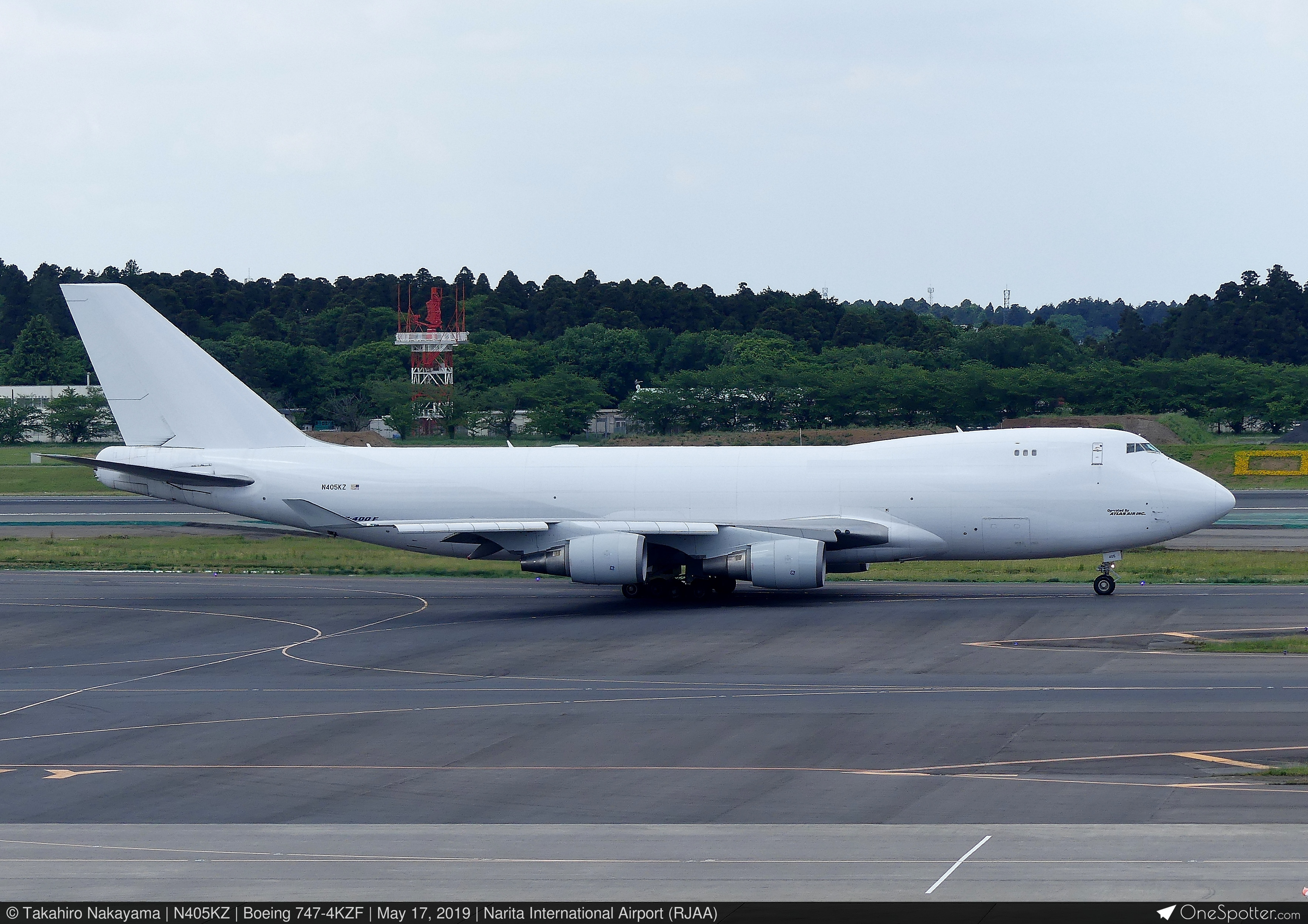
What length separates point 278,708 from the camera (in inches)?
1131

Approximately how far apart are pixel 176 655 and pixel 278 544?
28.4 m

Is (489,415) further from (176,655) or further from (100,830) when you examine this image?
(100,830)

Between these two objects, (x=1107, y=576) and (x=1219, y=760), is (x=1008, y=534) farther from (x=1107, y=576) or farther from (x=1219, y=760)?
(x=1219, y=760)

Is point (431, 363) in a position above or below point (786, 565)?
above

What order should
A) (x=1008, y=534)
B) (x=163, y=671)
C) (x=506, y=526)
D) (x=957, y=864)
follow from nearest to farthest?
(x=957, y=864), (x=163, y=671), (x=506, y=526), (x=1008, y=534)

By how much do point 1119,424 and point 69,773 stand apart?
316 ft

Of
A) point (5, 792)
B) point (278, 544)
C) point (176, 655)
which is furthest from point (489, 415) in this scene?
point (5, 792)

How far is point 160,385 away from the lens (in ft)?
155

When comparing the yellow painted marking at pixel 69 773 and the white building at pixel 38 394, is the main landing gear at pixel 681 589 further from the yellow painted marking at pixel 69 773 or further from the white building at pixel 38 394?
the white building at pixel 38 394

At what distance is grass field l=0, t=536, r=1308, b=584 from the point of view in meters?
49.0

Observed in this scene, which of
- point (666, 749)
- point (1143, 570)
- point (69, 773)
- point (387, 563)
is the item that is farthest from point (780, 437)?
point (69, 773)

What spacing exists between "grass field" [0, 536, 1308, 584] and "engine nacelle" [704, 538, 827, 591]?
8782mm

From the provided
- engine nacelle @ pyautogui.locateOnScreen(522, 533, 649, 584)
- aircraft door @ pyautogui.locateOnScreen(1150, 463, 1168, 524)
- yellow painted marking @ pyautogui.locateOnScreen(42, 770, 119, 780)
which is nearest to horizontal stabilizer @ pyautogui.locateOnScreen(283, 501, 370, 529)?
engine nacelle @ pyautogui.locateOnScreen(522, 533, 649, 584)
